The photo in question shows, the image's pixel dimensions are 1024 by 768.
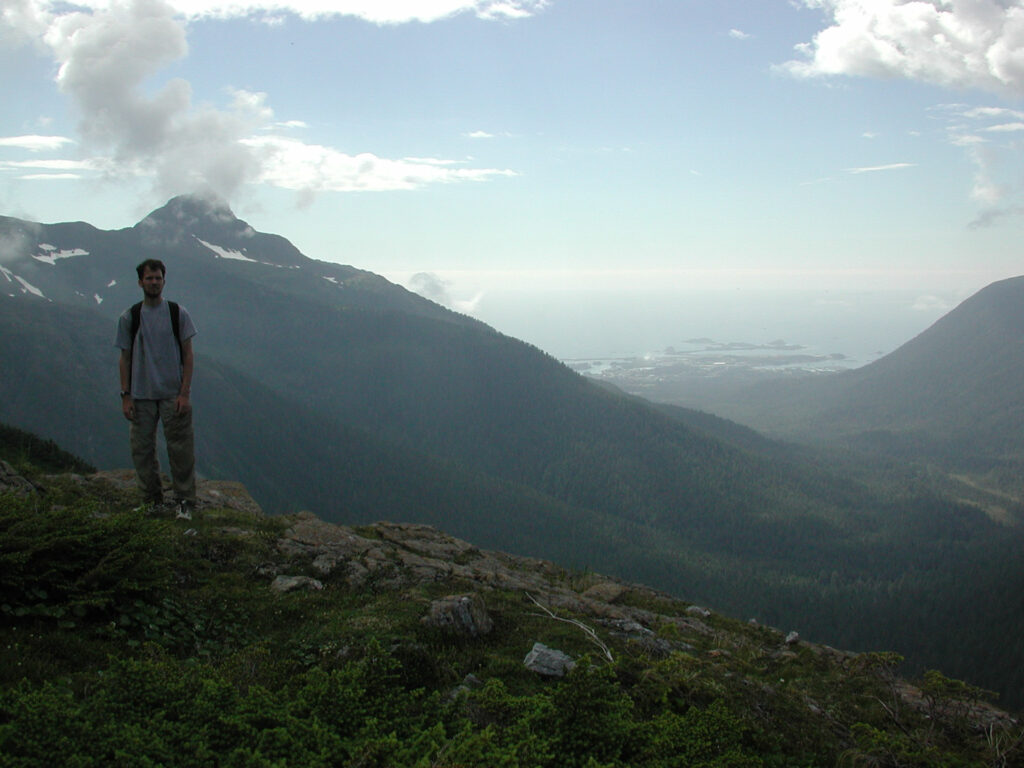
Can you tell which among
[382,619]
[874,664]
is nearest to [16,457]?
[382,619]

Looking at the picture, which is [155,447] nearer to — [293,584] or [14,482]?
[14,482]

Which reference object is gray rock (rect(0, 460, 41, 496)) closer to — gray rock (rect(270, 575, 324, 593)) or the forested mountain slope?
the forested mountain slope

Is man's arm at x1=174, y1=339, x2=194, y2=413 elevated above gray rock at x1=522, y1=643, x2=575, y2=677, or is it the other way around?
man's arm at x1=174, y1=339, x2=194, y2=413

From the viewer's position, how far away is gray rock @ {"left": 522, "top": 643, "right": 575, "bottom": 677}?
757 cm

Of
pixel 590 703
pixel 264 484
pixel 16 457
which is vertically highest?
pixel 590 703

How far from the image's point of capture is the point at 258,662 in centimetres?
679

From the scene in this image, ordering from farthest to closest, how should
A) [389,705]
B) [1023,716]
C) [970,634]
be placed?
[970,634] < [1023,716] < [389,705]

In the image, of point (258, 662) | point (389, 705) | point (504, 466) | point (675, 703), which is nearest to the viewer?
point (389, 705)

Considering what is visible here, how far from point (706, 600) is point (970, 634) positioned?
40.5m

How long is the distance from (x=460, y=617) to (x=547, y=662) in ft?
5.15

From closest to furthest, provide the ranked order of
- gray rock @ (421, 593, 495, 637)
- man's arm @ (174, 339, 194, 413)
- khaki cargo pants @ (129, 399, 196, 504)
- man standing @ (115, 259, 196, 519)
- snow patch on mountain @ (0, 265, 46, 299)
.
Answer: gray rock @ (421, 593, 495, 637)
man standing @ (115, 259, 196, 519)
man's arm @ (174, 339, 194, 413)
khaki cargo pants @ (129, 399, 196, 504)
snow patch on mountain @ (0, 265, 46, 299)

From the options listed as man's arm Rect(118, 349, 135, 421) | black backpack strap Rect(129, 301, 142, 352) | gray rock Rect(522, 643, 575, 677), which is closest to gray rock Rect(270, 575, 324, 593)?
gray rock Rect(522, 643, 575, 677)

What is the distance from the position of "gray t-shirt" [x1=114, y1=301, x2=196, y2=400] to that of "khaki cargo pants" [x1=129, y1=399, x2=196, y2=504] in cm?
32

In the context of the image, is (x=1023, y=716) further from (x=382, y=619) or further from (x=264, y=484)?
(x=264, y=484)
